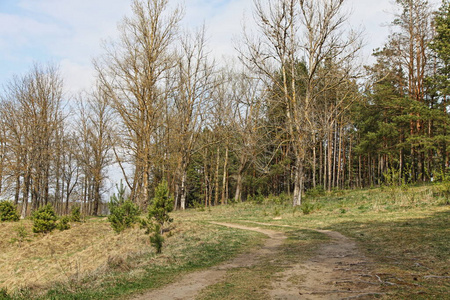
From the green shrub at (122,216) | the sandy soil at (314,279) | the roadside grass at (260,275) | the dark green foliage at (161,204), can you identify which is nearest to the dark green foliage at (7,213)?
the green shrub at (122,216)

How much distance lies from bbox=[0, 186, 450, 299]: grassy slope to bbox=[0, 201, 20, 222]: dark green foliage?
15.9ft

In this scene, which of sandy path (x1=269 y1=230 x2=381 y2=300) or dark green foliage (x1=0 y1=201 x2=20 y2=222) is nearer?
sandy path (x1=269 y1=230 x2=381 y2=300)

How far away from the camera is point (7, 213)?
2066 cm

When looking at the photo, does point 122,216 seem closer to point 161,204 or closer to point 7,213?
point 161,204

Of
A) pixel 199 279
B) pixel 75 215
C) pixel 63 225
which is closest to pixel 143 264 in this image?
pixel 199 279

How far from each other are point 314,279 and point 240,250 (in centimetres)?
375

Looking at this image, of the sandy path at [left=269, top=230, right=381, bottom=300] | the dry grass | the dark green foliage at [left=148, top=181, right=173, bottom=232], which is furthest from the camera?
the dark green foliage at [left=148, top=181, right=173, bottom=232]

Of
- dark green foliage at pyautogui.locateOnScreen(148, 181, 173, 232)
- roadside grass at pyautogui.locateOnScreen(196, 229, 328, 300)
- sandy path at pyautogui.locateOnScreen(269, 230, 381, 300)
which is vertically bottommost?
roadside grass at pyautogui.locateOnScreen(196, 229, 328, 300)

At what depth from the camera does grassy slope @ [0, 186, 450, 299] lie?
17.5 feet

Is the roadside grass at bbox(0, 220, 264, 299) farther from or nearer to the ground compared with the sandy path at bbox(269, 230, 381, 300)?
nearer to the ground

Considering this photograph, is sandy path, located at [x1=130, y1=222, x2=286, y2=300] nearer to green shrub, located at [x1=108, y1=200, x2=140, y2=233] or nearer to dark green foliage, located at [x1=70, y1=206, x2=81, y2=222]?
green shrub, located at [x1=108, y1=200, x2=140, y2=233]

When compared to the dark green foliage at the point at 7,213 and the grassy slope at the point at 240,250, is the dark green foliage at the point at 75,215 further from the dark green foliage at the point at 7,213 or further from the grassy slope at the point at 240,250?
the dark green foliage at the point at 7,213

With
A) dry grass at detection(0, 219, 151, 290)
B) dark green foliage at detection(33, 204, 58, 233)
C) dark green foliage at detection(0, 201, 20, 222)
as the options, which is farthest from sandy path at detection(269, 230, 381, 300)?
dark green foliage at detection(0, 201, 20, 222)

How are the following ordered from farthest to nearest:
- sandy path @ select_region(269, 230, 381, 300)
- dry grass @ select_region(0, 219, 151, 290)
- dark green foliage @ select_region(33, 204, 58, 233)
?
dark green foliage @ select_region(33, 204, 58, 233), dry grass @ select_region(0, 219, 151, 290), sandy path @ select_region(269, 230, 381, 300)
